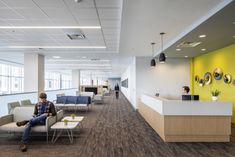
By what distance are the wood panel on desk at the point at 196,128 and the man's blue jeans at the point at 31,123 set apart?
3.08 metres

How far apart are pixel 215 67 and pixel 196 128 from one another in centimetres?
382

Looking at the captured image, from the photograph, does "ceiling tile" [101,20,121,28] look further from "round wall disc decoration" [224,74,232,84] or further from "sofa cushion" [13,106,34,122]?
"round wall disc decoration" [224,74,232,84]

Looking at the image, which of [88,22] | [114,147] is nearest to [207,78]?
[114,147]

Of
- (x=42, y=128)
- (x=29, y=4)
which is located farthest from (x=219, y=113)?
(x=29, y=4)

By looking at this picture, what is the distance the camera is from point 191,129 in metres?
4.80

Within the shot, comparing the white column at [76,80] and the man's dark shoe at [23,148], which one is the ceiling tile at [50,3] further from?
the white column at [76,80]

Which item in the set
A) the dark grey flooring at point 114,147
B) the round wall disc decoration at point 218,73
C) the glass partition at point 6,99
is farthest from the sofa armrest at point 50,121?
the round wall disc decoration at point 218,73

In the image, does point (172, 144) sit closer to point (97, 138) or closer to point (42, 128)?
point (97, 138)

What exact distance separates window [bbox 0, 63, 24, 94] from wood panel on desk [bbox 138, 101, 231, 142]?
12.0 meters

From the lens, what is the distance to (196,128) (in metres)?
4.80

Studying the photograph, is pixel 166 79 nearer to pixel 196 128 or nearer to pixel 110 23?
pixel 196 128

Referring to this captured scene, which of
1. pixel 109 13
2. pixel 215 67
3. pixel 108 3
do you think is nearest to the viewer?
pixel 108 3

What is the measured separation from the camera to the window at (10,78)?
14.4 m

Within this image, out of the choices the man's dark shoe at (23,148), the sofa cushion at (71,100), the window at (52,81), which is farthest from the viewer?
the window at (52,81)
